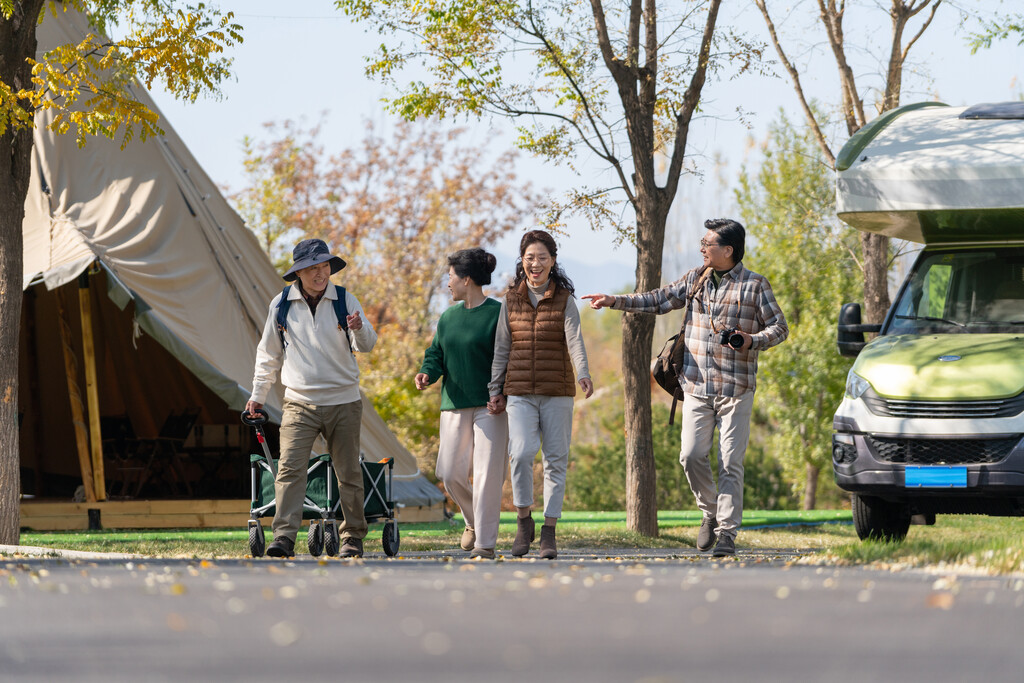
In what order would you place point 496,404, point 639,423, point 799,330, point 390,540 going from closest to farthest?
point 496,404, point 390,540, point 639,423, point 799,330

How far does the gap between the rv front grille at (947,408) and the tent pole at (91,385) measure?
770 cm

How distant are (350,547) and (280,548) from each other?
477mm

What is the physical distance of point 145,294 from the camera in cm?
1318

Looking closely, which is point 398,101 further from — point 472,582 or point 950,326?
point 472,582

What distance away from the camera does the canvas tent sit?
1320 centimetres

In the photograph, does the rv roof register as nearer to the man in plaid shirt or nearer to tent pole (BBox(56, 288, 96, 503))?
the man in plaid shirt

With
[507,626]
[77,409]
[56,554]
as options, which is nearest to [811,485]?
[77,409]

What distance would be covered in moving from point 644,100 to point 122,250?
5.07m

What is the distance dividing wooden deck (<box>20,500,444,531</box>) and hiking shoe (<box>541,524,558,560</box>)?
596cm

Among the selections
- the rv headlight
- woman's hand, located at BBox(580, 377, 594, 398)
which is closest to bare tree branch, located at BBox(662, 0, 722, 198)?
the rv headlight

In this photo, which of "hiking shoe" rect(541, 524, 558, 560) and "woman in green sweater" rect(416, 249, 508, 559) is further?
"woman in green sweater" rect(416, 249, 508, 559)

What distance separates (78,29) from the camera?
15039mm

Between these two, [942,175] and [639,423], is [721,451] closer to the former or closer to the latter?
[942,175]

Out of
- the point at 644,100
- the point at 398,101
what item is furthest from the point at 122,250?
the point at 644,100
